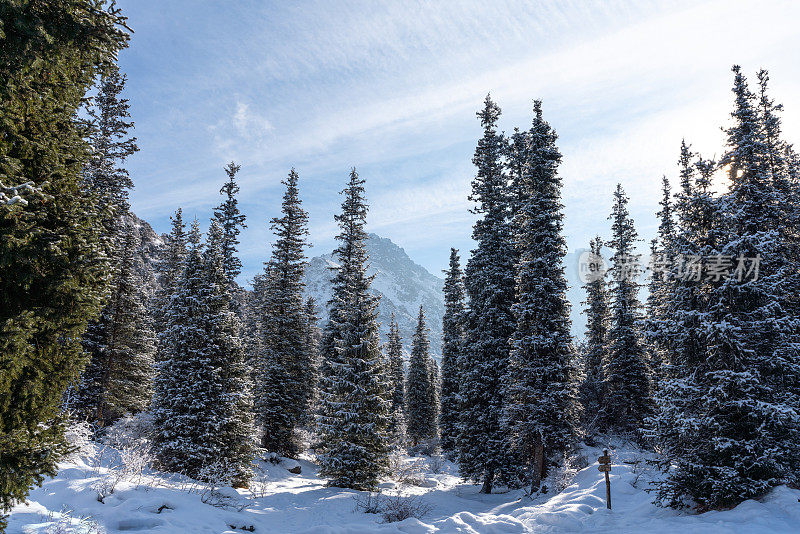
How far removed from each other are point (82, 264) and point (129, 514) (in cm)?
547

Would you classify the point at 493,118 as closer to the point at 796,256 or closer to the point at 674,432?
the point at 796,256

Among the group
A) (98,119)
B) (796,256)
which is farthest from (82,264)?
(796,256)

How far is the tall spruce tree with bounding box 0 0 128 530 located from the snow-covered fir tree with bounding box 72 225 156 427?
18.9 metres

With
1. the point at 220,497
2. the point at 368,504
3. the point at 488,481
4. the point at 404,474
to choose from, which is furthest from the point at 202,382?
the point at 488,481

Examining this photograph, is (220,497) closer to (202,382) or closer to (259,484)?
(202,382)

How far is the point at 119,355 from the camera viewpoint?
80.8 feet

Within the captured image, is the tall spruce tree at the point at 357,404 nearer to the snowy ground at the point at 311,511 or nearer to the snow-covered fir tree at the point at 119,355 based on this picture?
the snowy ground at the point at 311,511

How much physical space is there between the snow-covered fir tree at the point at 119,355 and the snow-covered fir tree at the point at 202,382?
687cm

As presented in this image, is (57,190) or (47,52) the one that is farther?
(57,190)

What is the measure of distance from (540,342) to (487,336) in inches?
156

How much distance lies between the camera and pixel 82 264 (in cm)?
671

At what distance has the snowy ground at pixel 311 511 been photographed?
8.30m

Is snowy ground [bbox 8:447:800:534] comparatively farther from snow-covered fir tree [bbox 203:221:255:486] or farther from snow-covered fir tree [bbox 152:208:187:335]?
snow-covered fir tree [bbox 152:208:187:335]

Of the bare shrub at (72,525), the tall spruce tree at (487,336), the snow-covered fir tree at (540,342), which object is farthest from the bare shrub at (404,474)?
the bare shrub at (72,525)
